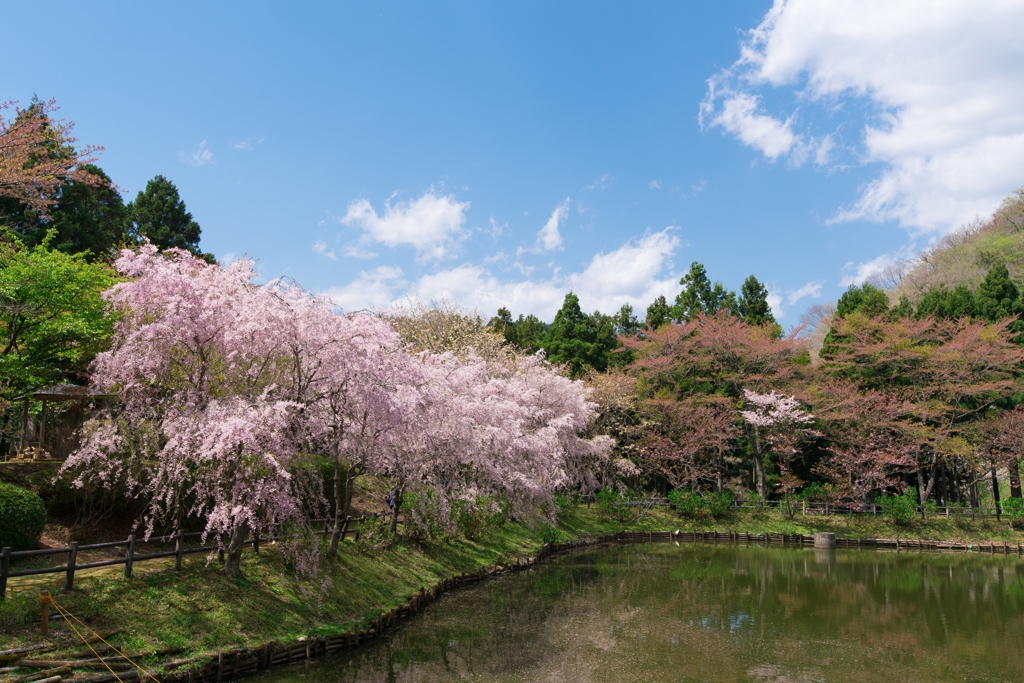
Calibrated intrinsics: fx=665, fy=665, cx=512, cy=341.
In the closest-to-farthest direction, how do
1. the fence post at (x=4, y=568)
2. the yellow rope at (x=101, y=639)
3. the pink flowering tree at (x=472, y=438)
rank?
the yellow rope at (x=101, y=639)
the fence post at (x=4, y=568)
the pink flowering tree at (x=472, y=438)

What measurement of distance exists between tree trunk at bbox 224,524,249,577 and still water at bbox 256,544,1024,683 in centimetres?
263

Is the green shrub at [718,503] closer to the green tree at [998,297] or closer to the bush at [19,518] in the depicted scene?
the green tree at [998,297]

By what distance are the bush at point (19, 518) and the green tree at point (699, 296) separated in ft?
141

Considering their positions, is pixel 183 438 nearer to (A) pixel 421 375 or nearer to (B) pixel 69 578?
(B) pixel 69 578

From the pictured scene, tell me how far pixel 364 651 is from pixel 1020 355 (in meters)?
36.6

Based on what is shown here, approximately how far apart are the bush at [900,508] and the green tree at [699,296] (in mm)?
18304

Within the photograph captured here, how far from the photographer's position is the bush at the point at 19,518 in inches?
480

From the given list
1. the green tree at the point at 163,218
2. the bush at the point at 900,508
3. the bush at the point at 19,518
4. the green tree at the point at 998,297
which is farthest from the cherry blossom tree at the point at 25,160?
the green tree at the point at 998,297

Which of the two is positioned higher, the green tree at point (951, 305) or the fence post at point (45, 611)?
the green tree at point (951, 305)

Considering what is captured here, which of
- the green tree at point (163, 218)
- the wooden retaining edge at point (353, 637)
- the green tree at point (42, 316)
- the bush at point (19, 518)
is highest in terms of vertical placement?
the green tree at point (163, 218)

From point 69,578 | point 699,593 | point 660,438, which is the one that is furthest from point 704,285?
point 69,578

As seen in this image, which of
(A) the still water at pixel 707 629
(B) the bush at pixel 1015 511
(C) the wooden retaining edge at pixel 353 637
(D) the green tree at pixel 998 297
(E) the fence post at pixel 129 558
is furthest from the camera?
(D) the green tree at pixel 998 297

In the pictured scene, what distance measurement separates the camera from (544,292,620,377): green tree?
46.6 metres

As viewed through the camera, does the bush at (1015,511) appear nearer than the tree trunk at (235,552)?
No
